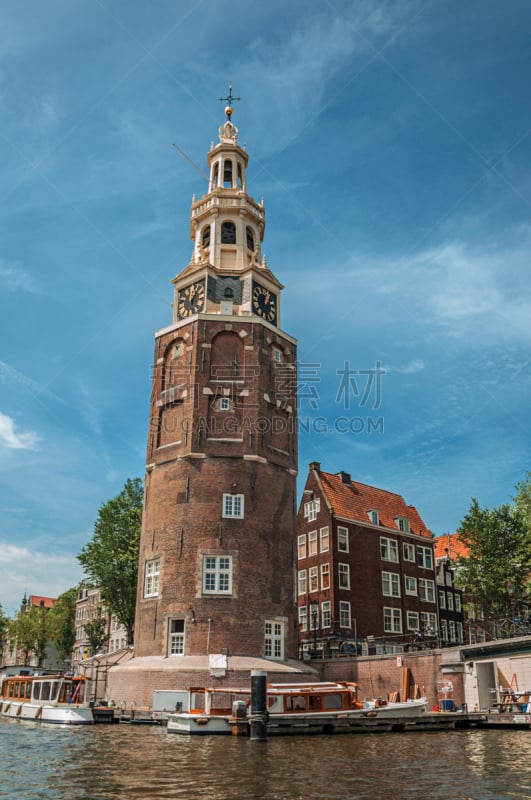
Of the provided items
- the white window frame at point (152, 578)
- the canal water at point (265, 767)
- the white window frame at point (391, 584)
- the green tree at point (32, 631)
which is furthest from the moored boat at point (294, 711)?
the green tree at point (32, 631)

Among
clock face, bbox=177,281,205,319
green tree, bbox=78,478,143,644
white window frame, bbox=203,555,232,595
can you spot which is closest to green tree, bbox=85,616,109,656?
green tree, bbox=78,478,143,644

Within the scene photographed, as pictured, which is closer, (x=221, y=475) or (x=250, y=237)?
(x=221, y=475)

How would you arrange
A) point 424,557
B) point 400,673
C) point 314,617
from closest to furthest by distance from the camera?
point 400,673 → point 314,617 → point 424,557

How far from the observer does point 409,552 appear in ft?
214

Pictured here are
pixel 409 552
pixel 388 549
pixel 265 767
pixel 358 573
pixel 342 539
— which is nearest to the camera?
pixel 265 767

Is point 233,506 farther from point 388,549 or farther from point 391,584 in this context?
point 388,549

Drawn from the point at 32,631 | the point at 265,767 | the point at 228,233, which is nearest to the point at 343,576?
the point at 228,233

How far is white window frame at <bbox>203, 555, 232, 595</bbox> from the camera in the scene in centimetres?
4300

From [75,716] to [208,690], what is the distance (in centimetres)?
838

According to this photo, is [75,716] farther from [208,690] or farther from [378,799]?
[378,799]

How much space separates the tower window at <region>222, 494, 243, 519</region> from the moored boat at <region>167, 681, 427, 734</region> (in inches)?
454

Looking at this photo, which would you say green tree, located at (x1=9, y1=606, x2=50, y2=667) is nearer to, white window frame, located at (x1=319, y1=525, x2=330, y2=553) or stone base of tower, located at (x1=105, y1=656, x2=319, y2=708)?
white window frame, located at (x1=319, y1=525, x2=330, y2=553)

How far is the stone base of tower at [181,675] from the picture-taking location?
132 feet

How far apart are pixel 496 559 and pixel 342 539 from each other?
12.4 meters
